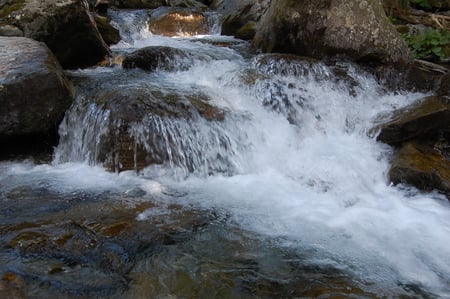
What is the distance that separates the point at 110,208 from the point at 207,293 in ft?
4.65

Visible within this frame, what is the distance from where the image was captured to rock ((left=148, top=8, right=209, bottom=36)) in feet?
38.1

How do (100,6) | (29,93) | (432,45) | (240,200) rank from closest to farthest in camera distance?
1. (240,200)
2. (29,93)
3. (432,45)
4. (100,6)

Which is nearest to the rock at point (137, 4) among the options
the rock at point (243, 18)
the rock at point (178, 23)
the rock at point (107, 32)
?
the rock at point (178, 23)

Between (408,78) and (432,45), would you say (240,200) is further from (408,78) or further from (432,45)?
(432,45)

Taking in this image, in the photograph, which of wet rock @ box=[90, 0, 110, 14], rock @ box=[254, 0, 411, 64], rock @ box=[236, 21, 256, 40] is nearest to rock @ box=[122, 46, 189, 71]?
rock @ box=[254, 0, 411, 64]

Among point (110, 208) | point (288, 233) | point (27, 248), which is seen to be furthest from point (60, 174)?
point (288, 233)

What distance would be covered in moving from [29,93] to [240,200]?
2749mm

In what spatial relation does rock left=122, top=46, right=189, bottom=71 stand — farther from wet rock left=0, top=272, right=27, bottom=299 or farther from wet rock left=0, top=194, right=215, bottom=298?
wet rock left=0, top=272, right=27, bottom=299

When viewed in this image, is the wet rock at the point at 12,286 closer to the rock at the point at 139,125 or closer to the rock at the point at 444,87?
the rock at the point at 139,125

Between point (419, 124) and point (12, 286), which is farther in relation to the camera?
point (419, 124)

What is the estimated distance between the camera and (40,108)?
16.6ft

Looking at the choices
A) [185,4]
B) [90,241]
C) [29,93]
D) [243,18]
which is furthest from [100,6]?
[90,241]

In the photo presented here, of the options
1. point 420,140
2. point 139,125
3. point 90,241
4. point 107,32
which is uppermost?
point 107,32

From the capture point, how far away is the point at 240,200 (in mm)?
4207
